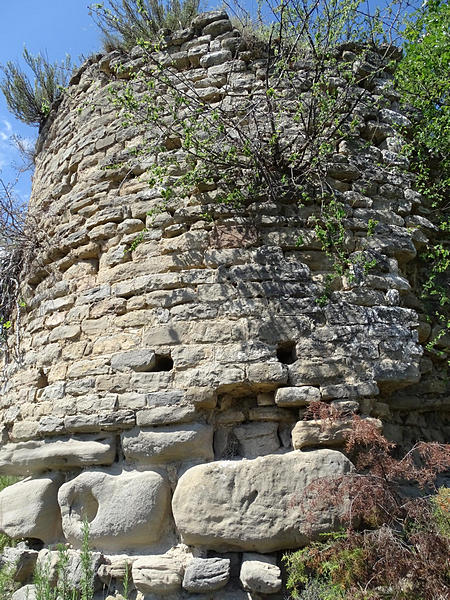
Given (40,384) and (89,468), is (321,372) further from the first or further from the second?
(40,384)

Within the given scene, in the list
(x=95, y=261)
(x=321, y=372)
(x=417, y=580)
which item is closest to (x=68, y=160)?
(x=95, y=261)

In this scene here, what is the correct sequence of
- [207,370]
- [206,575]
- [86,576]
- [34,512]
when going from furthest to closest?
[34,512] → [207,370] → [206,575] → [86,576]

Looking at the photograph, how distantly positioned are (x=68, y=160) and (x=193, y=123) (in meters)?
1.36

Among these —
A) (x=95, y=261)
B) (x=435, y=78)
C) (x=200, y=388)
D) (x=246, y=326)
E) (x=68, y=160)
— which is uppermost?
(x=435, y=78)

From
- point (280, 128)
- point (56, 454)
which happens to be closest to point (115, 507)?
point (56, 454)

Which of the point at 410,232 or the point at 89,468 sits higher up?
the point at 410,232

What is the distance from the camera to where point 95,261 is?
3621 mm

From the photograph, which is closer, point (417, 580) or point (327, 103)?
point (417, 580)

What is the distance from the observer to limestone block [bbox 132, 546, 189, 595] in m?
2.53

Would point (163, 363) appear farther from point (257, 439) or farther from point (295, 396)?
point (295, 396)

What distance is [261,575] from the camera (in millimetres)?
2451

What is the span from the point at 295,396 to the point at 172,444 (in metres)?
0.74

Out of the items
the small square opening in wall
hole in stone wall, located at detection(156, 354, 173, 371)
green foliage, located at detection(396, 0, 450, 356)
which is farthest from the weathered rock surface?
green foliage, located at detection(396, 0, 450, 356)

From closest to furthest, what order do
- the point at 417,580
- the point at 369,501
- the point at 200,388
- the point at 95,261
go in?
the point at 417,580 < the point at 369,501 < the point at 200,388 < the point at 95,261
